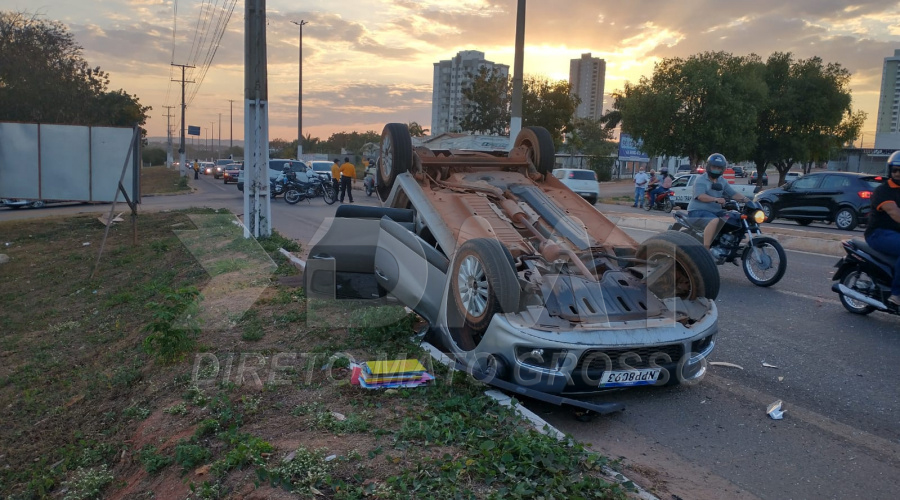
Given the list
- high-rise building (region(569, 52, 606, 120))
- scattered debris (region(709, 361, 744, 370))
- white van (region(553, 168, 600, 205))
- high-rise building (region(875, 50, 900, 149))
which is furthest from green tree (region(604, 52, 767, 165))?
high-rise building (region(569, 52, 606, 120))

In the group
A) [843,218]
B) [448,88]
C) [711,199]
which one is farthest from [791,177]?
[448,88]

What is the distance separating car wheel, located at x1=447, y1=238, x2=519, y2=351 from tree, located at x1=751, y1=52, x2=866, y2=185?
3971 centimetres

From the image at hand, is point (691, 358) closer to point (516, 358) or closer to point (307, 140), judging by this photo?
point (516, 358)

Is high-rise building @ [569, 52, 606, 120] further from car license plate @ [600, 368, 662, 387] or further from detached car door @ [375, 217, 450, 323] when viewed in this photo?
car license plate @ [600, 368, 662, 387]

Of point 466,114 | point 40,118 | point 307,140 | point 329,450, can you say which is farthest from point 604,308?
point 307,140

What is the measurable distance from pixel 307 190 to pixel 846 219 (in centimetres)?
1758

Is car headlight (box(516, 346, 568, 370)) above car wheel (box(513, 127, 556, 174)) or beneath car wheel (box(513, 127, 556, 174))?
beneath

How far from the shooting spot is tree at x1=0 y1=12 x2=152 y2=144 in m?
29.9

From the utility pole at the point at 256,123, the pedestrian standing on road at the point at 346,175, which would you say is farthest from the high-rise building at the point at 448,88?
the utility pole at the point at 256,123

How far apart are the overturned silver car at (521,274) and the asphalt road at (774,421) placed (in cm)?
33

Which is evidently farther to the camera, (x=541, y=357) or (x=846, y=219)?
(x=846, y=219)

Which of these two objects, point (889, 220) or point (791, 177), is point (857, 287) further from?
point (791, 177)

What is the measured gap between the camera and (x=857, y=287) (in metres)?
7.46

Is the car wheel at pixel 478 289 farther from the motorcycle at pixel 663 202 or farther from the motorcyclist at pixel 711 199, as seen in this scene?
the motorcycle at pixel 663 202
